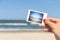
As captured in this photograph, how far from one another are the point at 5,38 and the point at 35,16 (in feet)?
5.47

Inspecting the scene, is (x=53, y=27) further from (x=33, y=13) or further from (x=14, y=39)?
(x=14, y=39)

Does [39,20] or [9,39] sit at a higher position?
[39,20]

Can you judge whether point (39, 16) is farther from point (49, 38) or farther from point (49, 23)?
point (49, 38)

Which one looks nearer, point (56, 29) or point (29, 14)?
point (56, 29)

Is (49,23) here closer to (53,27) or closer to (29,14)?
(53,27)

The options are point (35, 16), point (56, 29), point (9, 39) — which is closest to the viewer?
point (56, 29)

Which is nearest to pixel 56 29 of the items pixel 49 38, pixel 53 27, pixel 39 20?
pixel 53 27

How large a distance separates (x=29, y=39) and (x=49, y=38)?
0.88ft

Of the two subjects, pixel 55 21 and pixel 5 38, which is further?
pixel 5 38

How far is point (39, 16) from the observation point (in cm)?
84

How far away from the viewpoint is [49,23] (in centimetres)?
73

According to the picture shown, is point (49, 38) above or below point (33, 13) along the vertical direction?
below

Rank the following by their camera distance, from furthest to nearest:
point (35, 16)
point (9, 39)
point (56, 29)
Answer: point (9, 39), point (35, 16), point (56, 29)

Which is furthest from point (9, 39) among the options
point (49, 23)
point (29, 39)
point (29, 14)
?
point (49, 23)
